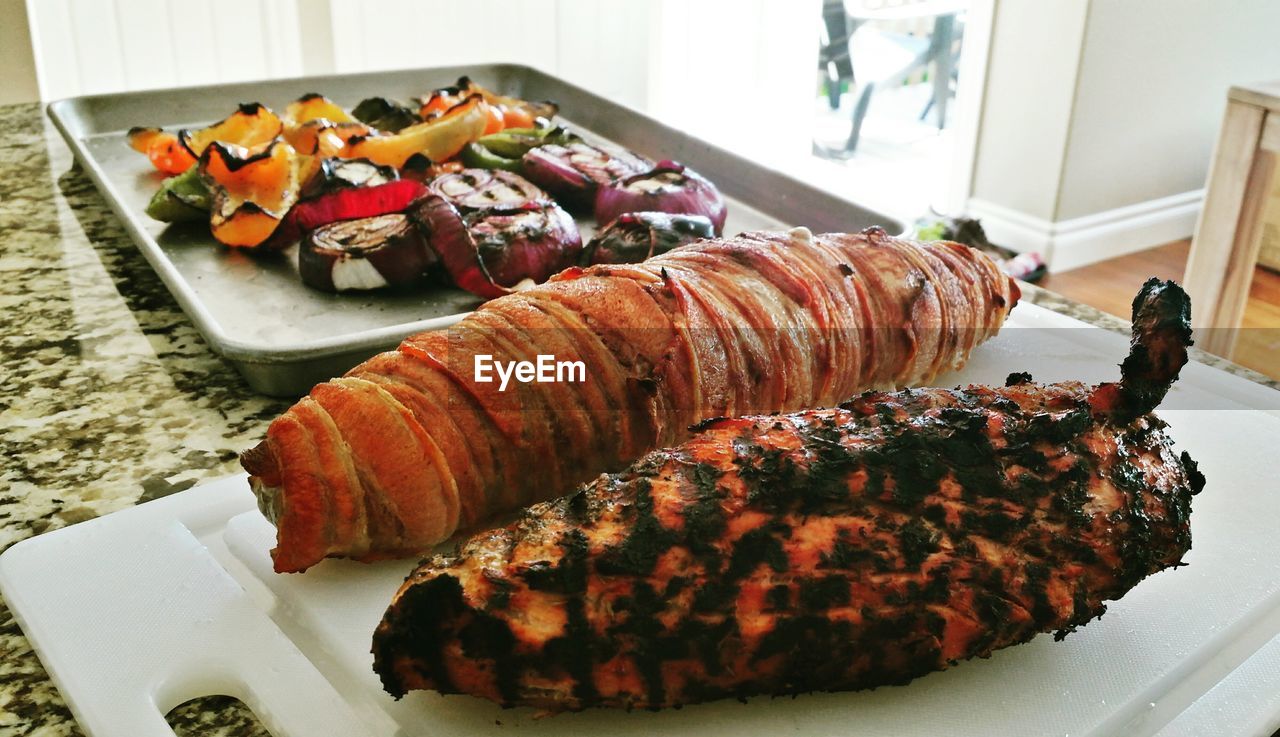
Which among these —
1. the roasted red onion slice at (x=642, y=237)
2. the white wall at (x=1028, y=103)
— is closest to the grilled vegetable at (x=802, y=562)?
the roasted red onion slice at (x=642, y=237)

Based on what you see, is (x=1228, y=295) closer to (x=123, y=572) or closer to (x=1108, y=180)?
(x=1108, y=180)

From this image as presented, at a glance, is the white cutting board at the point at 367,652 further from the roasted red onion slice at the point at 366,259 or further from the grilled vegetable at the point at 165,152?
the grilled vegetable at the point at 165,152

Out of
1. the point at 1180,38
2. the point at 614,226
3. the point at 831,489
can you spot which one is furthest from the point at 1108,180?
the point at 831,489

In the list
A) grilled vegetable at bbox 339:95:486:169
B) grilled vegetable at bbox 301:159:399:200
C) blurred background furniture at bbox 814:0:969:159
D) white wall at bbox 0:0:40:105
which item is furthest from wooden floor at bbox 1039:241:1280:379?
white wall at bbox 0:0:40:105

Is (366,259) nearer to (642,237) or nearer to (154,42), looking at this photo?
(642,237)

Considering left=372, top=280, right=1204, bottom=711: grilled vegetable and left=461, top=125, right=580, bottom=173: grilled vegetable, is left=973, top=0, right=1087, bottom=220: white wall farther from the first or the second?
left=372, top=280, right=1204, bottom=711: grilled vegetable
